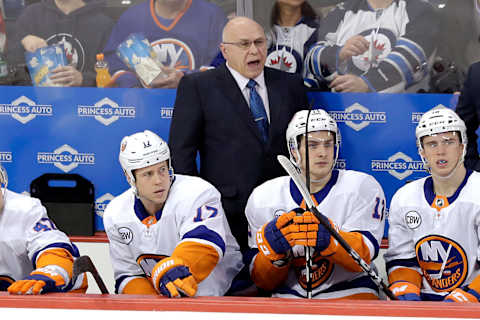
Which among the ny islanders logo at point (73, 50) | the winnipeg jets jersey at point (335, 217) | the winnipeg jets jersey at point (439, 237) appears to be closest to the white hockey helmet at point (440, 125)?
the winnipeg jets jersey at point (439, 237)

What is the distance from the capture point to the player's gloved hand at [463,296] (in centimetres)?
225

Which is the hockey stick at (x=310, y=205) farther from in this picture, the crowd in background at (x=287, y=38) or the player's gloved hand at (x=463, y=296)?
the crowd in background at (x=287, y=38)

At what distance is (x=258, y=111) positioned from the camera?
341 cm

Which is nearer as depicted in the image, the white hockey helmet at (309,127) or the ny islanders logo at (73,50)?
the white hockey helmet at (309,127)

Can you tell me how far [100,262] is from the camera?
3.93m

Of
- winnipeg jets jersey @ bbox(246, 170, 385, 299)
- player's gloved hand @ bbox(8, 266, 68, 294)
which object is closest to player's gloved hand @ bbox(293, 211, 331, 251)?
winnipeg jets jersey @ bbox(246, 170, 385, 299)

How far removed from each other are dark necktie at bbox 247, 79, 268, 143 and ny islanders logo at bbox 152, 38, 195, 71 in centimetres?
65

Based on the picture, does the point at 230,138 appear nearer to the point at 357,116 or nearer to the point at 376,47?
the point at 357,116

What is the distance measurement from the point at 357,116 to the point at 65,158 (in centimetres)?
174

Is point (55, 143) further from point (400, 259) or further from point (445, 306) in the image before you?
point (445, 306)

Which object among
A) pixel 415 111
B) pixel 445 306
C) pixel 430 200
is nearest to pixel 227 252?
pixel 430 200

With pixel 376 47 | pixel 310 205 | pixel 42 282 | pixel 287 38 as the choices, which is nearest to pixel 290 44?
pixel 287 38

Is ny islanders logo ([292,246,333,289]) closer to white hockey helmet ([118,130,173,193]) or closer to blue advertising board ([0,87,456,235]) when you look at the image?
white hockey helmet ([118,130,173,193])

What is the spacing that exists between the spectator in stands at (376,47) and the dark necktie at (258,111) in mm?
544
